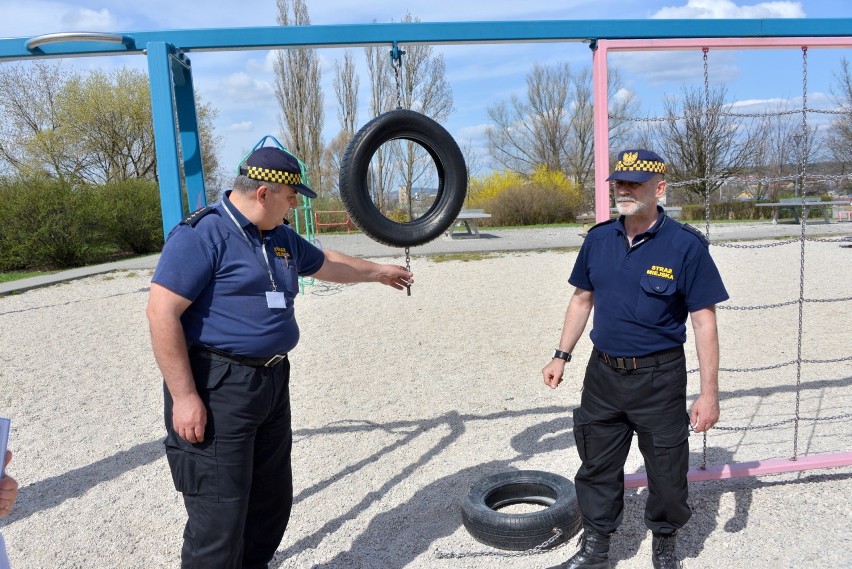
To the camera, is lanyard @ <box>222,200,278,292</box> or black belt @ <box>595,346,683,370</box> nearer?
lanyard @ <box>222,200,278,292</box>

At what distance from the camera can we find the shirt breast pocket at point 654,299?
257 cm

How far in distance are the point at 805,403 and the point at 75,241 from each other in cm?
1632

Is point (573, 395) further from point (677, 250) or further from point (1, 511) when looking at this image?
point (1, 511)

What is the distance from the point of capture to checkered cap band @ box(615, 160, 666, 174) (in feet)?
8.52

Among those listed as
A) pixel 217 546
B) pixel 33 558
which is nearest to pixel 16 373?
pixel 33 558

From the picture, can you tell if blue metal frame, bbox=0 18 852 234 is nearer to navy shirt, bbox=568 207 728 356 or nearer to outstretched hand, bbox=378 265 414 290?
outstretched hand, bbox=378 265 414 290

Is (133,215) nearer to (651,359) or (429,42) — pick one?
(429,42)

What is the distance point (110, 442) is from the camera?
4684 mm

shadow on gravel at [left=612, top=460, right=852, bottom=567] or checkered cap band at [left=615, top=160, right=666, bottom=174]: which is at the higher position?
checkered cap band at [left=615, top=160, right=666, bottom=174]

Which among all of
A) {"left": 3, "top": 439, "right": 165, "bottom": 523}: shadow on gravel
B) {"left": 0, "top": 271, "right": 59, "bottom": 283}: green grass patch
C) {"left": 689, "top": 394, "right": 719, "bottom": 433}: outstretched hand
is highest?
{"left": 689, "top": 394, "right": 719, "bottom": 433}: outstretched hand

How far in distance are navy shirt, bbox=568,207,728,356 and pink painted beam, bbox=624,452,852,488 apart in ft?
3.51

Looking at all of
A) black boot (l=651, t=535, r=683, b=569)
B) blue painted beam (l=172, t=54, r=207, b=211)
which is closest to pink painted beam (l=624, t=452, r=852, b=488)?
black boot (l=651, t=535, r=683, b=569)

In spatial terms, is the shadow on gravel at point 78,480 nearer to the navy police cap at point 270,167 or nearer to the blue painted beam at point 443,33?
Result: the blue painted beam at point 443,33

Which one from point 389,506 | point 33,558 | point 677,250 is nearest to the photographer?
point 677,250
